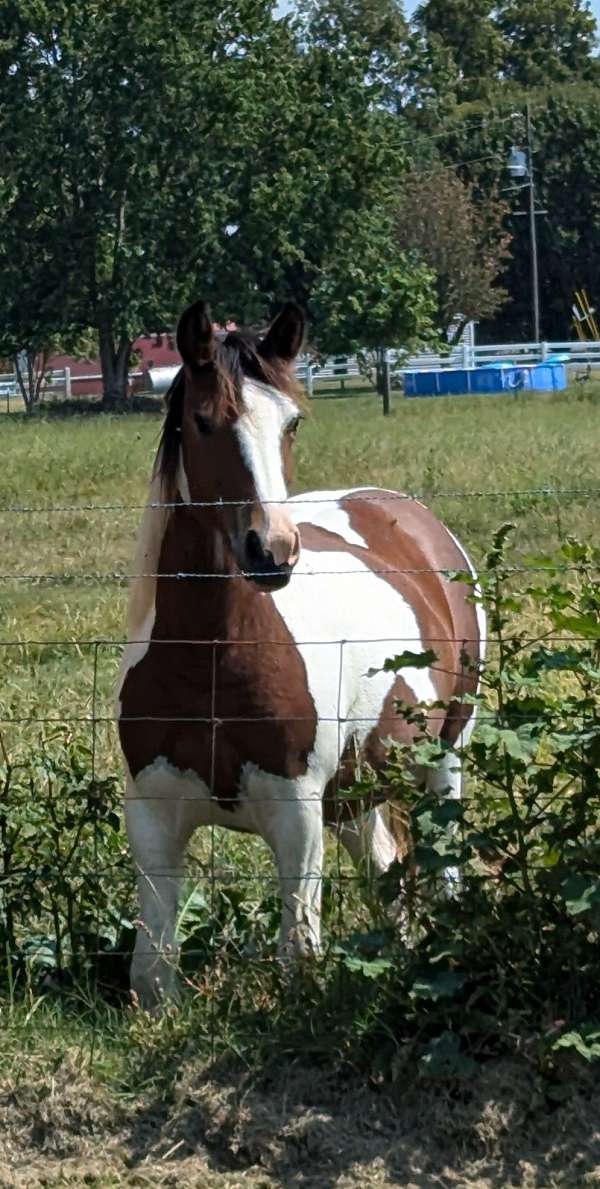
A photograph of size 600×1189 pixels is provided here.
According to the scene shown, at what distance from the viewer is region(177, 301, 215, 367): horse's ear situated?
427 cm

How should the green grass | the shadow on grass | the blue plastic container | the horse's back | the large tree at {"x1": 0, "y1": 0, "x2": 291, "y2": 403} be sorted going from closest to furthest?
1. the horse's back
2. the green grass
3. the shadow on grass
4. the large tree at {"x1": 0, "y1": 0, "x2": 291, "y2": 403}
5. the blue plastic container

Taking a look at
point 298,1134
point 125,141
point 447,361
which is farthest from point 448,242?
point 298,1134

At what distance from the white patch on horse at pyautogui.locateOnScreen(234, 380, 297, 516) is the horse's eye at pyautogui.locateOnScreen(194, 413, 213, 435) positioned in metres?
0.08

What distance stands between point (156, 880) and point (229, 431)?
1191 mm

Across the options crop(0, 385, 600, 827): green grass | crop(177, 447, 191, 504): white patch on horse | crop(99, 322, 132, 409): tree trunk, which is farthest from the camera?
crop(99, 322, 132, 409): tree trunk

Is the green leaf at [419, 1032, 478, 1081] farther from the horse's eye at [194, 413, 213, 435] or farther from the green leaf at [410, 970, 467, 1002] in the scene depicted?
the horse's eye at [194, 413, 213, 435]

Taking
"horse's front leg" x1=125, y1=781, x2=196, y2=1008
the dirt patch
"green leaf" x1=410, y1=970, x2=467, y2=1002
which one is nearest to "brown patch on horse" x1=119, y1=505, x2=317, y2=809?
"horse's front leg" x1=125, y1=781, x2=196, y2=1008

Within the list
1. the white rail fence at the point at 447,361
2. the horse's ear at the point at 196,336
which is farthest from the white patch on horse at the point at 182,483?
the white rail fence at the point at 447,361

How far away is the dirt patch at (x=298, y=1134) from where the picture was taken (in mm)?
3629

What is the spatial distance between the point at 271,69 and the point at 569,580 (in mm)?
32764

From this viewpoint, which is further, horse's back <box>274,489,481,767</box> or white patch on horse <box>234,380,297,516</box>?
horse's back <box>274,489,481,767</box>

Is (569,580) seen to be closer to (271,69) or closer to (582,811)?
(582,811)

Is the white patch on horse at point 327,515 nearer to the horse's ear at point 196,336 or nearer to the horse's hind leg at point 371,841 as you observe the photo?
the horse's hind leg at point 371,841

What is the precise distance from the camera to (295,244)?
40344mm
